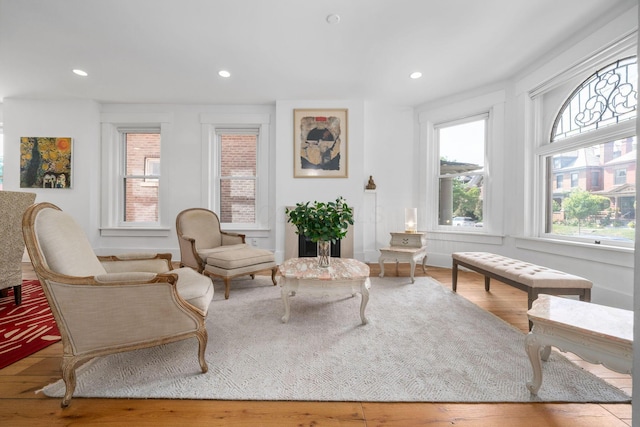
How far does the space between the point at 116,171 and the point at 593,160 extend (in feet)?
23.7

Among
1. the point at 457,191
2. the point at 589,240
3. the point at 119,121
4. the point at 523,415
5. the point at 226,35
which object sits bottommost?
the point at 523,415

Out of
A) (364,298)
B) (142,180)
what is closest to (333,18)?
(364,298)

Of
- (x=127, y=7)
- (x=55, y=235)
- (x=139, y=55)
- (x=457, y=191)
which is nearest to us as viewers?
(x=55, y=235)

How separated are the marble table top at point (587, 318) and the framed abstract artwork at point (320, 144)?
3.47m

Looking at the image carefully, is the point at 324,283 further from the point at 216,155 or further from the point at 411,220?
the point at 216,155

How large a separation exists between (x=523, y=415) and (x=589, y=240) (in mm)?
2644

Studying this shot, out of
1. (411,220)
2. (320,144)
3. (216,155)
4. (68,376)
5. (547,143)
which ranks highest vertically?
(320,144)

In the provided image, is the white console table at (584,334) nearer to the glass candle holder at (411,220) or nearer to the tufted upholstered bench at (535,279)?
the tufted upholstered bench at (535,279)

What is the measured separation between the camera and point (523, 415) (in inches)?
50.2

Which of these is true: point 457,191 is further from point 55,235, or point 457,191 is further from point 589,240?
point 55,235

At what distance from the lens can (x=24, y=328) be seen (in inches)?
83.0

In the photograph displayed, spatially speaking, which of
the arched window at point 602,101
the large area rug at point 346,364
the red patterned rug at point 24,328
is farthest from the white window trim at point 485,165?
the red patterned rug at point 24,328

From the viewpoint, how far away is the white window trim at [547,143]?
2547 mm

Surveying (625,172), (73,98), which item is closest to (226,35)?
(73,98)
